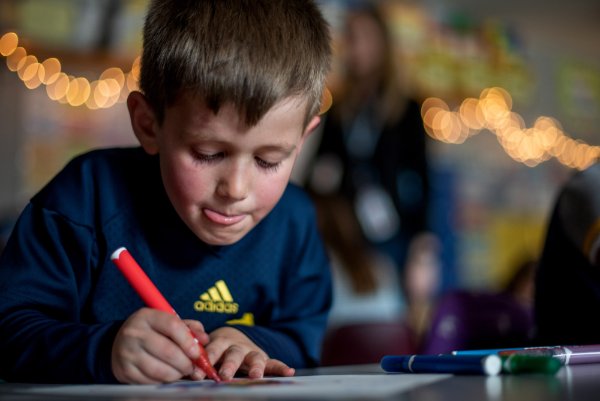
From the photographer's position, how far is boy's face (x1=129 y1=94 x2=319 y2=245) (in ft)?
2.48

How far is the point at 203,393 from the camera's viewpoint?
54cm

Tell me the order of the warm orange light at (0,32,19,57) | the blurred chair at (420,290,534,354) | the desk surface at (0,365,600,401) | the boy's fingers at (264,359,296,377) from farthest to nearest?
1. the warm orange light at (0,32,19,57)
2. the blurred chair at (420,290,534,354)
3. the boy's fingers at (264,359,296,377)
4. the desk surface at (0,365,600,401)

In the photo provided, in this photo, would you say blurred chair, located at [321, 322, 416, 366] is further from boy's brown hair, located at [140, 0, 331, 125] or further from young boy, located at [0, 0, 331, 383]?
boy's brown hair, located at [140, 0, 331, 125]

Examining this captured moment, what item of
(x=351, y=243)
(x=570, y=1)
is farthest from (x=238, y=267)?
(x=570, y=1)

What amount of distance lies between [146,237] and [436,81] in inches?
162

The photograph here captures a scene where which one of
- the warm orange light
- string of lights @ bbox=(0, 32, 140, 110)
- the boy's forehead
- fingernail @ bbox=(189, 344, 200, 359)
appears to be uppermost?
the warm orange light

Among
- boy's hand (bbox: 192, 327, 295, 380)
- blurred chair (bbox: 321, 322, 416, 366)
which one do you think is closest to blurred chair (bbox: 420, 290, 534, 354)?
blurred chair (bbox: 321, 322, 416, 366)

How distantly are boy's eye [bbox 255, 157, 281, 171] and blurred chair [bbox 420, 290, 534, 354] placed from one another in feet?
2.29

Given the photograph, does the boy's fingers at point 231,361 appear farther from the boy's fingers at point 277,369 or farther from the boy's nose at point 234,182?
the boy's nose at point 234,182

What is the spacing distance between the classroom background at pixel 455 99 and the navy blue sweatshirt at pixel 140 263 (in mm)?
2537

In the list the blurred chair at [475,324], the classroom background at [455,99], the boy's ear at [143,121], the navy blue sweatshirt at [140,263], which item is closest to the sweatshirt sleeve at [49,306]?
the navy blue sweatshirt at [140,263]

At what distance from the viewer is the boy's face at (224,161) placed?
755mm

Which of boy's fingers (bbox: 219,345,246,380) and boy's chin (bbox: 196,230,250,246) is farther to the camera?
boy's chin (bbox: 196,230,250,246)

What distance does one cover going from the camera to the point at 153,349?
617mm
